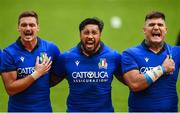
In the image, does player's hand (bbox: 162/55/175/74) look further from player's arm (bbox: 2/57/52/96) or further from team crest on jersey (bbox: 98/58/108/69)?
player's arm (bbox: 2/57/52/96)

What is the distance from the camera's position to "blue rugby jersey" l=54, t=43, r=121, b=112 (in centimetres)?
548

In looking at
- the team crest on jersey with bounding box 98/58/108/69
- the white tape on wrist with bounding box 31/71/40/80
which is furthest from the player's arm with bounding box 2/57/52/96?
the team crest on jersey with bounding box 98/58/108/69

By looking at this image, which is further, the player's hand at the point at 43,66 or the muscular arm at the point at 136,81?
the player's hand at the point at 43,66

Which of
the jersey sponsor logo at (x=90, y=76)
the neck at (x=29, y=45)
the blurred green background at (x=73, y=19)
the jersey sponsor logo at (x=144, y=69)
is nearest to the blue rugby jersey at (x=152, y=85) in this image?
the jersey sponsor logo at (x=144, y=69)

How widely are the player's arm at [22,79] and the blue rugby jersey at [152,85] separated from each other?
96 cm

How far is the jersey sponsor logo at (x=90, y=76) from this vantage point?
18.0ft

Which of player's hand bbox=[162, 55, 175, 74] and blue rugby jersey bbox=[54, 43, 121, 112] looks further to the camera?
blue rugby jersey bbox=[54, 43, 121, 112]

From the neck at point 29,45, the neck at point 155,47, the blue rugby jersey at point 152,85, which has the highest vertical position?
the neck at point 29,45

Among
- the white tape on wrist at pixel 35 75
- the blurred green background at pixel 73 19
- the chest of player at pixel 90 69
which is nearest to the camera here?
the white tape on wrist at pixel 35 75

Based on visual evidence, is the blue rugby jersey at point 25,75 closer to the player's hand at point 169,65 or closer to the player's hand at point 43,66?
the player's hand at point 43,66

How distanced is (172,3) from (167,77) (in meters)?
9.27

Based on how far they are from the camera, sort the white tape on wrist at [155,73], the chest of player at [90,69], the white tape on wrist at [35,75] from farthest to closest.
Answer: the chest of player at [90,69]
the white tape on wrist at [35,75]
the white tape on wrist at [155,73]

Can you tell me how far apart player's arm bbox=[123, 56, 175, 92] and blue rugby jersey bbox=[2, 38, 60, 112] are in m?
1.04

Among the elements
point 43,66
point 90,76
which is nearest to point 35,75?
point 43,66
